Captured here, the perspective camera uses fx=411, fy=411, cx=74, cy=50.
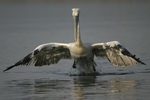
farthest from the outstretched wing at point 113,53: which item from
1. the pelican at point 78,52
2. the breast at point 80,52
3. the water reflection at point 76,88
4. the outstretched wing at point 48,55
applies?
the outstretched wing at point 48,55

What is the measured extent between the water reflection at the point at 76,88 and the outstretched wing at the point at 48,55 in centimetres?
95

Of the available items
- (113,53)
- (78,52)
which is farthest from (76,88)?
(113,53)

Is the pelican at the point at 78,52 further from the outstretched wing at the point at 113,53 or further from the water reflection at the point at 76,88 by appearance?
the water reflection at the point at 76,88

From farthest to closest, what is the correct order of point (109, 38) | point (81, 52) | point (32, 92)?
point (109, 38) < point (81, 52) < point (32, 92)

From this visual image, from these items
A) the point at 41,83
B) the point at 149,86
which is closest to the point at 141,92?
the point at 149,86

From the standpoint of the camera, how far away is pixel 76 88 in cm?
1218

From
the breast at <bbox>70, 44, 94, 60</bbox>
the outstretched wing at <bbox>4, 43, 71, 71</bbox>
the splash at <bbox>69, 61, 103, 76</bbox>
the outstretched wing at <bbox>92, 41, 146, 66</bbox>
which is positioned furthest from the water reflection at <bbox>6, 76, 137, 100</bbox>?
the outstretched wing at <bbox>4, 43, 71, 71</bbox>

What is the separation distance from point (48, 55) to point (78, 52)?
4.71 feet

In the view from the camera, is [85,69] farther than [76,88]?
Yes

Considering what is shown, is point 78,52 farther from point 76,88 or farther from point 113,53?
point 76,88

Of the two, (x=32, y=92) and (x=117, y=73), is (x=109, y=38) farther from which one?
(x=32, y=92)

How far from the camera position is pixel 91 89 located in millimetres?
11906

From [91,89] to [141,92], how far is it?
1.48 m

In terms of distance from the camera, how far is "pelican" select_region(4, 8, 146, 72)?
45.3 feet
